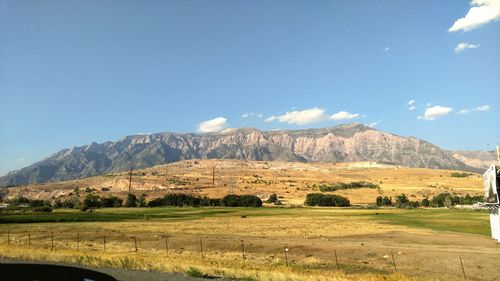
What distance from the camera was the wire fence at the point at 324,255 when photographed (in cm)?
3734

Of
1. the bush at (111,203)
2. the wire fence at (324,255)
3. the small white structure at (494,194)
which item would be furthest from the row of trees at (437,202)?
the wire fence at (324,255)

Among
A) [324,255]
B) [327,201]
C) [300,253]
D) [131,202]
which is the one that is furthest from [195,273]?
[131,202]

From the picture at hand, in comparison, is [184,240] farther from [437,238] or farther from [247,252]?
[437,238]

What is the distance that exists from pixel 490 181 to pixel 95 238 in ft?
193

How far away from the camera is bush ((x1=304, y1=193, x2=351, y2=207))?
163 m

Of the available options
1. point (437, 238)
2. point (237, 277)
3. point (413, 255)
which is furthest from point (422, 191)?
point (237, 277)

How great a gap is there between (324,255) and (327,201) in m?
123

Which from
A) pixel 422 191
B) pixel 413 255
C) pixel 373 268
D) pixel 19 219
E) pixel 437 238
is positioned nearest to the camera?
pixel 373 268

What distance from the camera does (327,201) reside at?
16550 cm

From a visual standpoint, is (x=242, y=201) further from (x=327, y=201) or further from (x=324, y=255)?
(x=324, y=255)

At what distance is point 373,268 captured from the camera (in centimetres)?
3825

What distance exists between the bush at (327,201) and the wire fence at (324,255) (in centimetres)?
11141

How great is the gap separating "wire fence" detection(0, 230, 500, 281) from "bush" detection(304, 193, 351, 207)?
11141cm

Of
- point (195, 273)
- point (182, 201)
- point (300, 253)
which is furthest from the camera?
point (182, 201)
